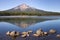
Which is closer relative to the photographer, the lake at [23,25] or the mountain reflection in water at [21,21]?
the lake at [23,25]

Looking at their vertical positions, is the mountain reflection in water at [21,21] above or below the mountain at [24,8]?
below

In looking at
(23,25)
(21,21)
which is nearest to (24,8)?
(23,25)

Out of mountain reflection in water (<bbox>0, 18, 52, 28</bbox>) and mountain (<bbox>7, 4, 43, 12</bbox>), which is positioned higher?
mountain (<bbox>7, 4, 43, 12</bbox>)

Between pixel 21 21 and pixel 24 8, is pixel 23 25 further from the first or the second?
pixel 24 8

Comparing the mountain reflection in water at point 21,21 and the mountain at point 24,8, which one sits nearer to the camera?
the mountain at point 24,8

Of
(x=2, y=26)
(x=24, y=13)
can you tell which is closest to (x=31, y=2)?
(x=24, y=13)

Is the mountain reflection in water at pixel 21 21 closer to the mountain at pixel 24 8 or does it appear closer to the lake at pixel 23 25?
the lake at pixel 23 25

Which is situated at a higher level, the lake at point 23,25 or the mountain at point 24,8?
the mountain at point 24,8

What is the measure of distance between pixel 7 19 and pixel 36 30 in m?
1.79

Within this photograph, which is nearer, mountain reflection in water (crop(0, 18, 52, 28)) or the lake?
the lake

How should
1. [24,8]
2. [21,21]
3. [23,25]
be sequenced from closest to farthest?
[24,8]
[23,25]
[21,21]

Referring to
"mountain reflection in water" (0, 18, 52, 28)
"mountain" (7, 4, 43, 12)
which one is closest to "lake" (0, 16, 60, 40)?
"mountain reflection in water" (0, 18, 52, 28)

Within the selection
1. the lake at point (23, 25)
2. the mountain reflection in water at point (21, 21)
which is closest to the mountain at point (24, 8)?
the lake at point (23, 25)

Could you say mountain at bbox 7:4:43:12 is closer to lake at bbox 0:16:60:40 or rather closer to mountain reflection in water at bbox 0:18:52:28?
lake at bbox 0:16:60:40
